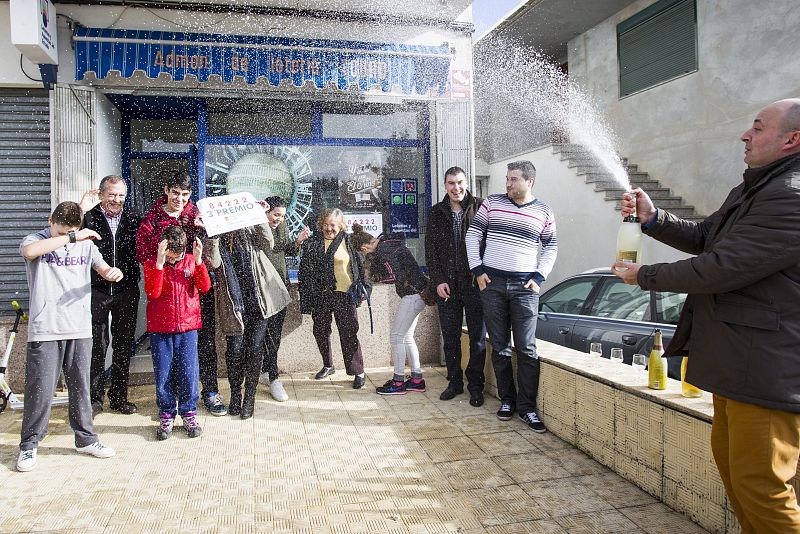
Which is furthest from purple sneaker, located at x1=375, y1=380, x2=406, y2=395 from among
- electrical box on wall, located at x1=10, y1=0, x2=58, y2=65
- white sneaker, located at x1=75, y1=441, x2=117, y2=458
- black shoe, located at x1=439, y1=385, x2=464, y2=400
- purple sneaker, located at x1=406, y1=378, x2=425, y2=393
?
electrical box on wall, located at x1=10, y1=0, x2=58, y2=65

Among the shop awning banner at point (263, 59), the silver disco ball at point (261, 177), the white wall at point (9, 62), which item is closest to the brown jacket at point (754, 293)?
the shop awning banner at point (263, 59)

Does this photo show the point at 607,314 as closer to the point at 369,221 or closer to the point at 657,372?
the point at 657,372

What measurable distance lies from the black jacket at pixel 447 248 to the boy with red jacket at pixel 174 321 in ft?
7.04

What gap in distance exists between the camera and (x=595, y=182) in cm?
1234

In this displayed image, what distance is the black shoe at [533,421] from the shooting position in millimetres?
4707

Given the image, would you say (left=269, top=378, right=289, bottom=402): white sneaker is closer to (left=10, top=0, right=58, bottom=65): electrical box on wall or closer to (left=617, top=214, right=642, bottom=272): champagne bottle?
(left=617, top=214, right=642, bottom=272): champagne bottle

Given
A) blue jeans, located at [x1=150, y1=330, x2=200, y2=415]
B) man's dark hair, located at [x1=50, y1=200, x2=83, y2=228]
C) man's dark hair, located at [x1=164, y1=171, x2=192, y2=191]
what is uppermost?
man's dark hair, located at [x1=164, y1=171, x2=192, y2=191]

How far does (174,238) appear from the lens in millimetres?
4574

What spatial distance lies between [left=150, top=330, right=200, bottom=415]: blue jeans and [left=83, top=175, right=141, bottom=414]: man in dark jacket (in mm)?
885

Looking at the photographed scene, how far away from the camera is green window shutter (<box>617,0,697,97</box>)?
12.2 meters

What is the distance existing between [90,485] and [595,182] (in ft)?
36.4

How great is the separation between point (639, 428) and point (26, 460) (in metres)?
4.20

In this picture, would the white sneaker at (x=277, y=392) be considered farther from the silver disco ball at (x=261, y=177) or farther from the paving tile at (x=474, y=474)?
the silver disco ball at (x=261, y=177)

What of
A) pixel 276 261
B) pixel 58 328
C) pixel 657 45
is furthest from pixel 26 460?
pixel 657 45
